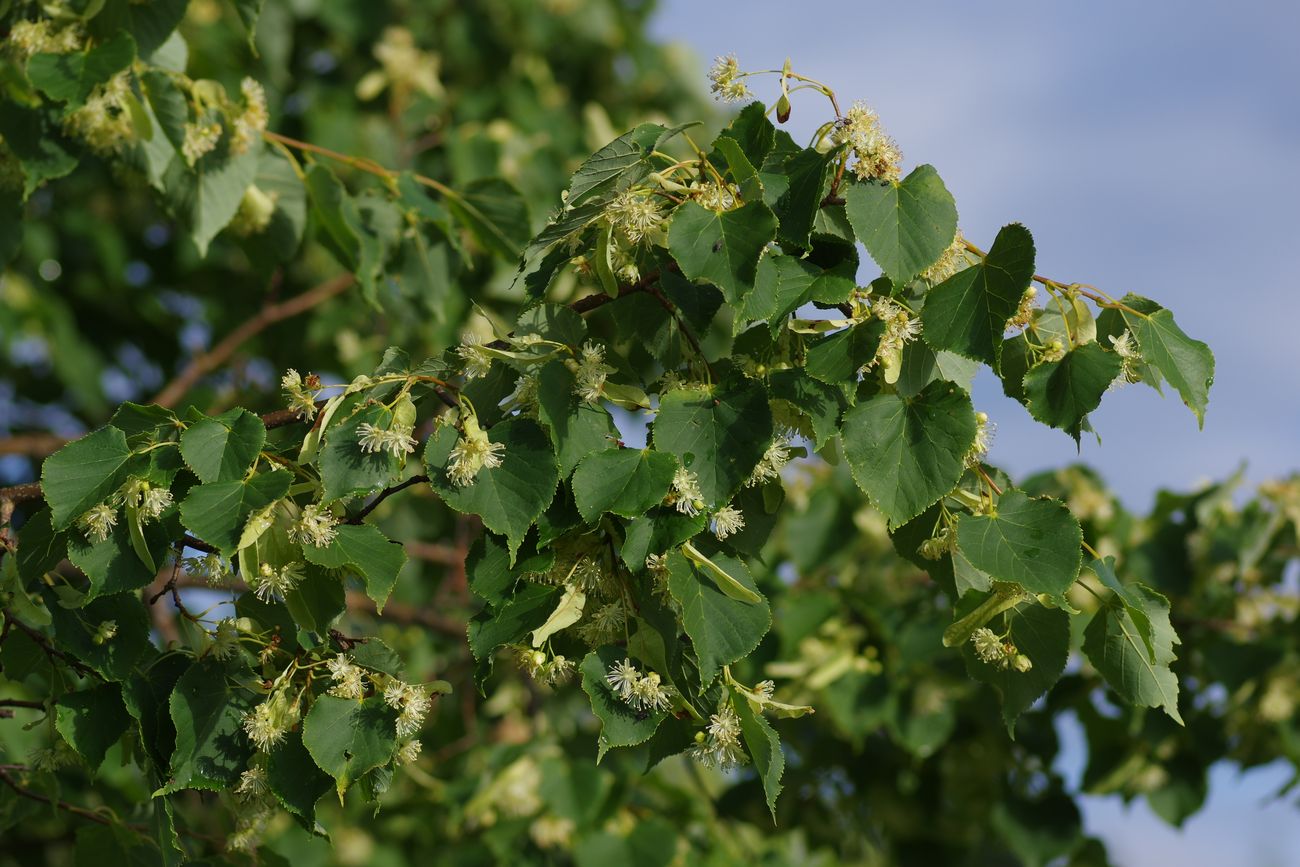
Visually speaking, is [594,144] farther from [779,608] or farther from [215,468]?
[215,468]

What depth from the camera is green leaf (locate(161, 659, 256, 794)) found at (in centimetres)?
164

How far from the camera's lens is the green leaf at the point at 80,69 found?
2193 millimetres

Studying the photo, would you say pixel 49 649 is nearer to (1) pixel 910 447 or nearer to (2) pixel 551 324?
(2) pixel 551 324

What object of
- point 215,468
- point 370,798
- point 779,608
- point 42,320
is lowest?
point 42,320

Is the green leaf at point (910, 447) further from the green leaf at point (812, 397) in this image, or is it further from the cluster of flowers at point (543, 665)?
the cluster of flowers at point (543, 665)

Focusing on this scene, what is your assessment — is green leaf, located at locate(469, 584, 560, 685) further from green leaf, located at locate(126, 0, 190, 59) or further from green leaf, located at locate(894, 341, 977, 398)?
green leaf, located at locate(126, 0, 190, 59)

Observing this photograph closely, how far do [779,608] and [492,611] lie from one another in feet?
7.76

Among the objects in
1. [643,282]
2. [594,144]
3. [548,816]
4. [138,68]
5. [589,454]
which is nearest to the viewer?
[589,454]

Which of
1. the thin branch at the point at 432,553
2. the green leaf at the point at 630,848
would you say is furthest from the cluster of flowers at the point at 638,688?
the thin branch at the point at 432,553

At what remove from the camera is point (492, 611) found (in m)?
1.63

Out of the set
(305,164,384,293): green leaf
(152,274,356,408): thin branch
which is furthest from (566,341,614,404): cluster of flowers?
(152,274,356,408): thin branch

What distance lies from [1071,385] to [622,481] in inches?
21.7

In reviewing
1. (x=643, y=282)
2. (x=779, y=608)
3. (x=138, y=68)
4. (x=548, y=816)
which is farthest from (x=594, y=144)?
(x=643, y=282)

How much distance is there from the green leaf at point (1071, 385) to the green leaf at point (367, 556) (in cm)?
78
